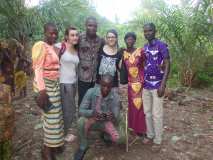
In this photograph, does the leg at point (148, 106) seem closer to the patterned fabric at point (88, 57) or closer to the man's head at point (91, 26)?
the patterned fabric at point (88, 57)

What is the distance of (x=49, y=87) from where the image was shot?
4574mm

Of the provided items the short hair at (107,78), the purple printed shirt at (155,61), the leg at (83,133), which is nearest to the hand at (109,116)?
the leg at (83,133)

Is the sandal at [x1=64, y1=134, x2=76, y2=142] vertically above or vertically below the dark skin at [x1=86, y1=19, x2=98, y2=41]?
Result: below

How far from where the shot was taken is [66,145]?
5531 millimetres

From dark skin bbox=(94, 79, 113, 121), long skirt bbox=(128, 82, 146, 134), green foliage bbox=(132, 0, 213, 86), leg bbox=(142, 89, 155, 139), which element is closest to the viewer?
dark skin bbox=(94, 79, 113, 121)

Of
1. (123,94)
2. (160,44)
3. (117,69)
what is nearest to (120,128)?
(117,69)

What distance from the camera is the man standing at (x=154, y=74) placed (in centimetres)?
516

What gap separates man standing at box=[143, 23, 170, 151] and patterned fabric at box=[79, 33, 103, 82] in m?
0.78

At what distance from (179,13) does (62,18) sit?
11.2 ft

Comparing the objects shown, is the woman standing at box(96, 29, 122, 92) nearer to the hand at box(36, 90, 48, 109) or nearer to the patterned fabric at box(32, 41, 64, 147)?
the patterned fabric at box(32, 41, 64, 147)

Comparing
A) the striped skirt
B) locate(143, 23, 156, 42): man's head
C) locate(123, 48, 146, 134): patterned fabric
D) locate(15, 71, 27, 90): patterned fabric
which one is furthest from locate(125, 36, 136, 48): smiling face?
locate(15, 71, 27, 90): patterned fabric

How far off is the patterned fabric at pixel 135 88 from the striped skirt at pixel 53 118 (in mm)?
1267

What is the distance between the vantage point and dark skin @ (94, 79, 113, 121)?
16.1ft

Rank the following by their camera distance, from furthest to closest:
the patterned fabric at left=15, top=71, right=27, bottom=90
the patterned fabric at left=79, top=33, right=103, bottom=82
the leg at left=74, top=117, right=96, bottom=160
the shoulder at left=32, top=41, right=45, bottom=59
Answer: the patterned fabric at left=15, top=71, right=27, bottom=90, the patterned fabric at left=79, top=33, right=103, bottom=82, the leg at left=74, top=117, right=96, bottom=160, the shoulder at left=32, top=41, right=45, bottom=59
